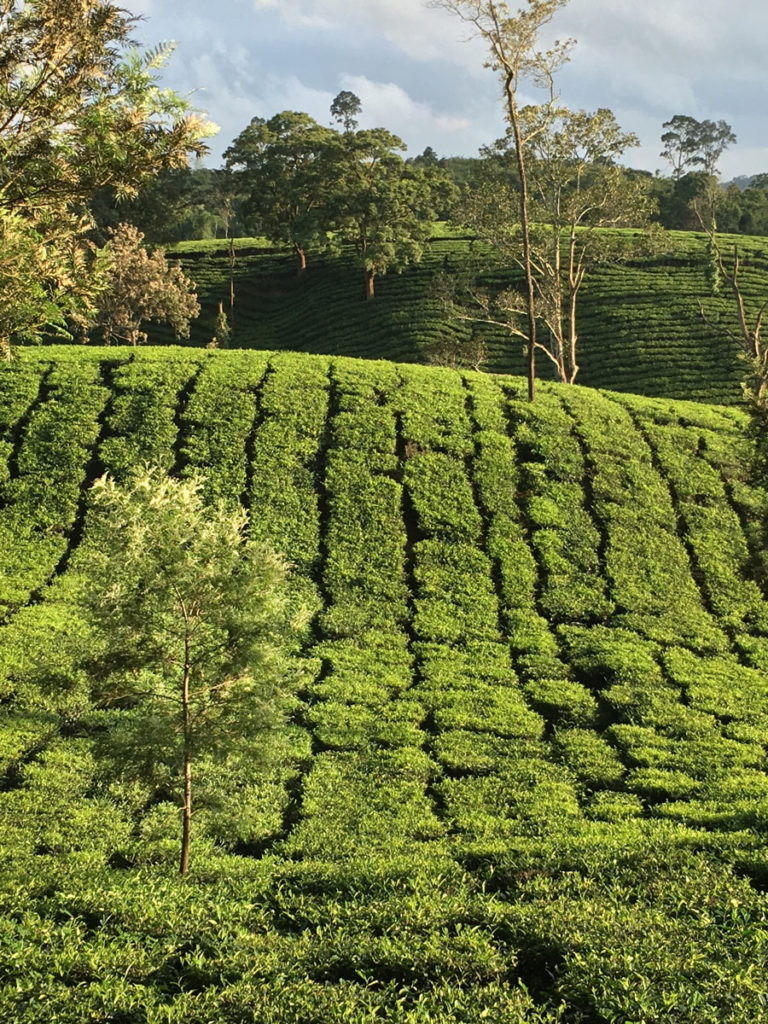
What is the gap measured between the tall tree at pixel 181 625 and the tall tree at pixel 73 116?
3.72m

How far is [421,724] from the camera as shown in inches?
720

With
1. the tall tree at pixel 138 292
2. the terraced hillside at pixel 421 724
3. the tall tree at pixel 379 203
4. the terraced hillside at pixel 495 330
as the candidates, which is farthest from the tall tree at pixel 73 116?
the tall tree at pixel 379 203

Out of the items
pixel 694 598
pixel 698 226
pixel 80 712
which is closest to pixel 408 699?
pixel 80 712

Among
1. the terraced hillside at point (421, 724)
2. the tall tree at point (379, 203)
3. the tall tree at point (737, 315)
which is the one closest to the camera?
the terraced hillside at point (421, 724)

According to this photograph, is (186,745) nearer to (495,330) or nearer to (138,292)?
(138,292)

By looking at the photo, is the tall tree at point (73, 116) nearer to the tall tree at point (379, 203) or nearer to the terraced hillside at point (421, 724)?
the terraced hillside at point (421, 724)

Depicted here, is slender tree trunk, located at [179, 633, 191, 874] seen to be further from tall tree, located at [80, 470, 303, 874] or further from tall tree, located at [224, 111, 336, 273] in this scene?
tall tree, located at [224, 111, 336, 273]

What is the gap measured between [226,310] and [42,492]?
52197 mm

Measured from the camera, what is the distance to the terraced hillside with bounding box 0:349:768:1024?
862 cm

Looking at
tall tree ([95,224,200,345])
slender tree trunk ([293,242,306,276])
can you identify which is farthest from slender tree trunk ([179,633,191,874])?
slender tree trunk ([293,242,306,276])

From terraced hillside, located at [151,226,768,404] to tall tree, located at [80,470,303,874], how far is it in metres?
47.6

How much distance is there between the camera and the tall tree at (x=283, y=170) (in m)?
71.2

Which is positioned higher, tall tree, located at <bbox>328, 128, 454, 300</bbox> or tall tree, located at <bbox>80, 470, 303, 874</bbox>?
tall tree, located at <bbox>328, 128, 454, 300</bbox>

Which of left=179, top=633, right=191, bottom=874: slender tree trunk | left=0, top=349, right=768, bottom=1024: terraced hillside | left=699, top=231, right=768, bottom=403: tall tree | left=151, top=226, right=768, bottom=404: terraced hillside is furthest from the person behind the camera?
left=151, top=226, right=768, bottom=404: terraced hillside
